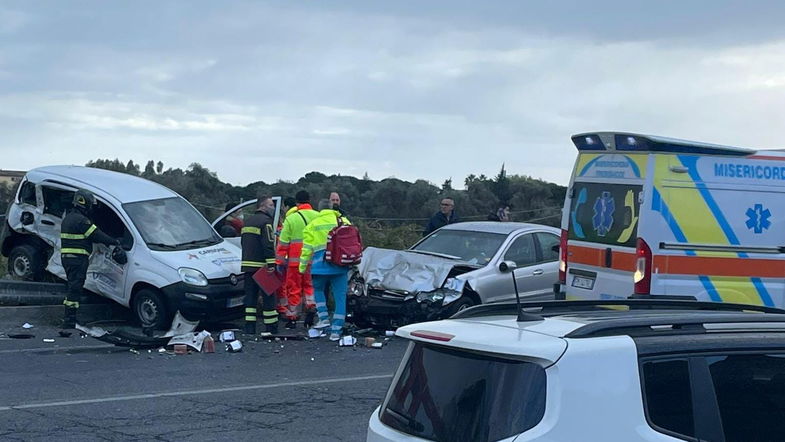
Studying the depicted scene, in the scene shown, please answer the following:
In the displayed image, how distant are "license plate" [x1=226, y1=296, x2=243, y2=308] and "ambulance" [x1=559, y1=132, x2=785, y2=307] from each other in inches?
201

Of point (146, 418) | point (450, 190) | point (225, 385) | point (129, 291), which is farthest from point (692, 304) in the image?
point (450, 190)

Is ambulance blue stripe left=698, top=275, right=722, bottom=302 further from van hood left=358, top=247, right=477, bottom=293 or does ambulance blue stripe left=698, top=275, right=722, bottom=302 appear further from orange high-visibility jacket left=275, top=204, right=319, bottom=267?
orange high-visibility jacket left=275, top=204, right=319, bottom=267

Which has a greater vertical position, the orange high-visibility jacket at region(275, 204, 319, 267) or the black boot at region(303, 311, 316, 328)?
the orange high-visibility jacket at region(275, 204, 319, 267)

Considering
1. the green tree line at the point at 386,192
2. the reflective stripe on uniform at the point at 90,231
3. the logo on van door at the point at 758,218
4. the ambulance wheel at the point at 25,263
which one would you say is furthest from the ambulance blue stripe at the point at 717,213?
the green tree line at the point at 386,192

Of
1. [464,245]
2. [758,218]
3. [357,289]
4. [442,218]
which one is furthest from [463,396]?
[442,218]

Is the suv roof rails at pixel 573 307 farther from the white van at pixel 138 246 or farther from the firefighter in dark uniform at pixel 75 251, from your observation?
the firefighter in dark uniform at pixel 75 251

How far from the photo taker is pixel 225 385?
9.54 meters

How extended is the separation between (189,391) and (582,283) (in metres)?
4.44

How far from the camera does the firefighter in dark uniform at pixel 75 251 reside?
12.7 meters

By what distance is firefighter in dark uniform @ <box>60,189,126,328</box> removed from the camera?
41.8 feet

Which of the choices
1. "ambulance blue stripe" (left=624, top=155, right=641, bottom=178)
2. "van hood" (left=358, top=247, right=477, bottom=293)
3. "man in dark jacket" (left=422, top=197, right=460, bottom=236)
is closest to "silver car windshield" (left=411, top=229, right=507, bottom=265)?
"van hood" (left=358, top=247, right=477, bottom=293)

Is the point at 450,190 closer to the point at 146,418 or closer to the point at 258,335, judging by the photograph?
the point at 258,335

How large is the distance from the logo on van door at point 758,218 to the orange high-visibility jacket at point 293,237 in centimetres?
566

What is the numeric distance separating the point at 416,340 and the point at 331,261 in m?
8.54
